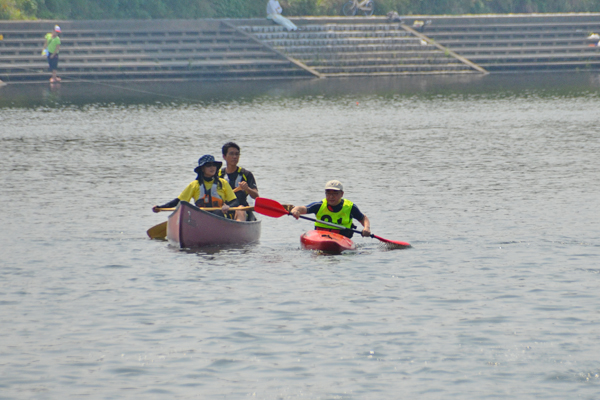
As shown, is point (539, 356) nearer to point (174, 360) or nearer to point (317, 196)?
point (174, 360)

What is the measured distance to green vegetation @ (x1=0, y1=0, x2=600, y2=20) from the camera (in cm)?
5747

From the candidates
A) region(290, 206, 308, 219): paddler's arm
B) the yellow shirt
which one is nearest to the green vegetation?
the yellow shirt

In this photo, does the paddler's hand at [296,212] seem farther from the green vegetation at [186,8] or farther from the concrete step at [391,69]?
the green vegetation at [186,8]

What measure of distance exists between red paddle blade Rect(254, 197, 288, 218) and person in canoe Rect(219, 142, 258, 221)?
195 mm

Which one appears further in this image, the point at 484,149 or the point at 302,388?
the point at 484,149

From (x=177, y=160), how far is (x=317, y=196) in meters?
7.46

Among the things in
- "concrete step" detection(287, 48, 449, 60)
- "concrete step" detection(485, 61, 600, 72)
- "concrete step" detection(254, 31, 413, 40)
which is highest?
"concrete step" detection(254, 31, 413, 40)

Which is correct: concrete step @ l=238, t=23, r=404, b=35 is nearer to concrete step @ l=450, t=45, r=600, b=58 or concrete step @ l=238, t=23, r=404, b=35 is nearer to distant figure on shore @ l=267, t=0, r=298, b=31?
distant figure on shore @ l=267, t=0, r=298, b=31

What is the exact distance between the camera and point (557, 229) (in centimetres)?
1800

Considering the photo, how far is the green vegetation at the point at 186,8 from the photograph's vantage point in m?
57.5

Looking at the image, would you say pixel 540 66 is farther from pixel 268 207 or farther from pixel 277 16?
pixel 268 207

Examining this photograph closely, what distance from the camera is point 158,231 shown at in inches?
699

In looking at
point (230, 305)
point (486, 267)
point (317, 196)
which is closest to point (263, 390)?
point (230, 305)

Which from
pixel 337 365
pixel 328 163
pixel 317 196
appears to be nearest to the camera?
pixel 337 365
